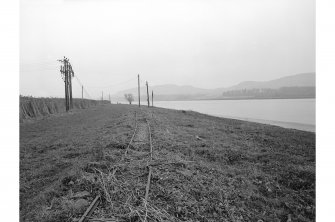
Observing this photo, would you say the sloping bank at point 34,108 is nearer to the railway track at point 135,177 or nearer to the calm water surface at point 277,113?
the railway track at point 135,177

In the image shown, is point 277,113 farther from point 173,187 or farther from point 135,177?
point 135,177

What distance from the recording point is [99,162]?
5.35m

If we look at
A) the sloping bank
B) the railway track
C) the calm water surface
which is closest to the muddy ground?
the railway track

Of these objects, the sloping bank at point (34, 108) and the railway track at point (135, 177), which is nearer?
the railway track at point (135, 177)

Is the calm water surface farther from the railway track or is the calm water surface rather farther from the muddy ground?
the railway track

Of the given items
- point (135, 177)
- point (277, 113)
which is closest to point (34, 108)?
point (135, 177)

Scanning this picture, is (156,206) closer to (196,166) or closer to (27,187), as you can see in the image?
(196,166)

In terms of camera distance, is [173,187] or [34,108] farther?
[34,108]

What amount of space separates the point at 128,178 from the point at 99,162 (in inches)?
55.5

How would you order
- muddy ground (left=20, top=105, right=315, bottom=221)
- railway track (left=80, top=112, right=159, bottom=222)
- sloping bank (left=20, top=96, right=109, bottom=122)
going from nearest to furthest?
1. railway track (left=80, top=112, right=159, bottom=222)
2. muddy ground (left=20, top=105, right=315, bottom=221)
3. sloping bank (left=20, top=96, right=109, bottom=122)

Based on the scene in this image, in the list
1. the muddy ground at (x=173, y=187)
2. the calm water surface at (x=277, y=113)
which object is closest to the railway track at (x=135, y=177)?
the muddy ground at (x=173, y=187)

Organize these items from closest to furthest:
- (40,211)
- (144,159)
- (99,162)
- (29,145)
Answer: (40,211) < (99,162) < (144,159) < (29,145)

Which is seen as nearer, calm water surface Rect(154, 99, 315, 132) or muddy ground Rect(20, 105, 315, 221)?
muddy ground Rect(20, 105, 315, 221)
